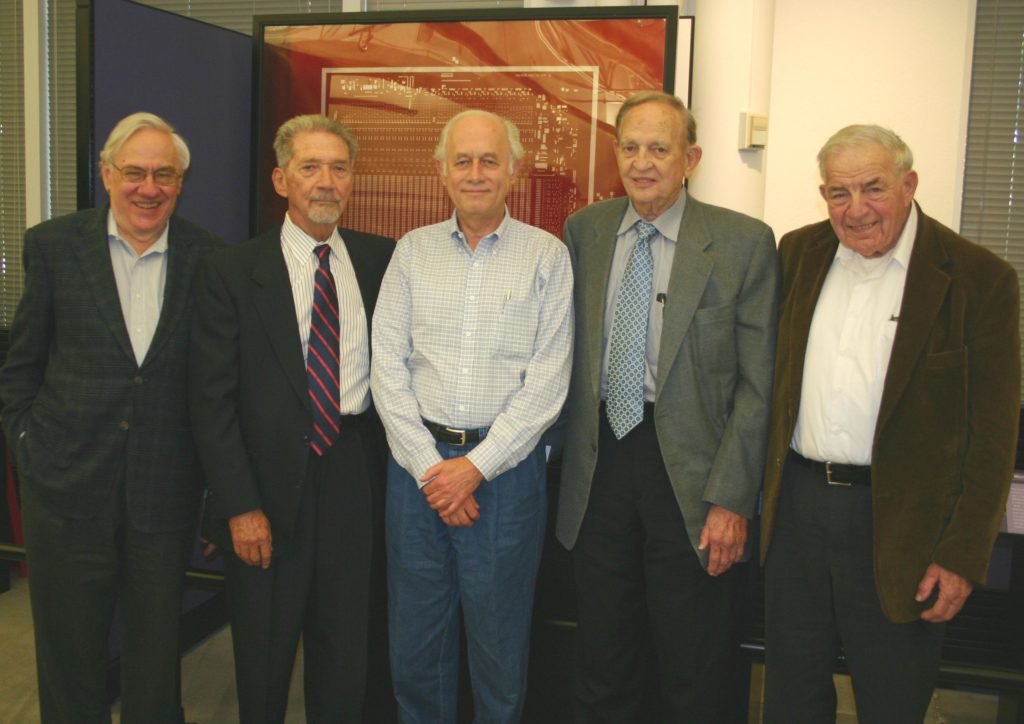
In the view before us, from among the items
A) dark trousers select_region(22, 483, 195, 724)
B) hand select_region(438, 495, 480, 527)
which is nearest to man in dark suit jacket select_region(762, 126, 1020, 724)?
hand select_region(438, 495, 480, 527)

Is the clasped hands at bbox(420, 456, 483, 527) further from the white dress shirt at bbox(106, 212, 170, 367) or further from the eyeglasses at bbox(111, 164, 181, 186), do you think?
the eyeglasses at bbox(111, 164, 181, 186)

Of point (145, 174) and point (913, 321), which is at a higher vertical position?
point (145, 174)

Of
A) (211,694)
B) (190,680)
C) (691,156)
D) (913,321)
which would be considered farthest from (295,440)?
(190,680)

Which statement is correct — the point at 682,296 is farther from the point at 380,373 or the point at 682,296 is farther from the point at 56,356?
the point at 56,356

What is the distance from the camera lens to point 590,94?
3.03m

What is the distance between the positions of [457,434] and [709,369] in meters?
0.63

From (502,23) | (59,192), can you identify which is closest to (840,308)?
(502,23)

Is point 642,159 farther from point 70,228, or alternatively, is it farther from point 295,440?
point 70,228

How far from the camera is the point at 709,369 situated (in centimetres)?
206

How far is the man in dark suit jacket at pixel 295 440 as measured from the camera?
2123 millimetres

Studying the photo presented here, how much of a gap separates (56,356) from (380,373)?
846 millimetres

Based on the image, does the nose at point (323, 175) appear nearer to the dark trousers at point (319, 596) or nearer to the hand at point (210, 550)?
the dark trousers at point (319, 596)

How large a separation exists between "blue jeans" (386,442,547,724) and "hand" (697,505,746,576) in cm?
43

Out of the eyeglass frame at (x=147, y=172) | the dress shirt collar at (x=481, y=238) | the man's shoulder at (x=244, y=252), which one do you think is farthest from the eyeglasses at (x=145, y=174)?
the dress shirt collar at (x=481, y=238)
